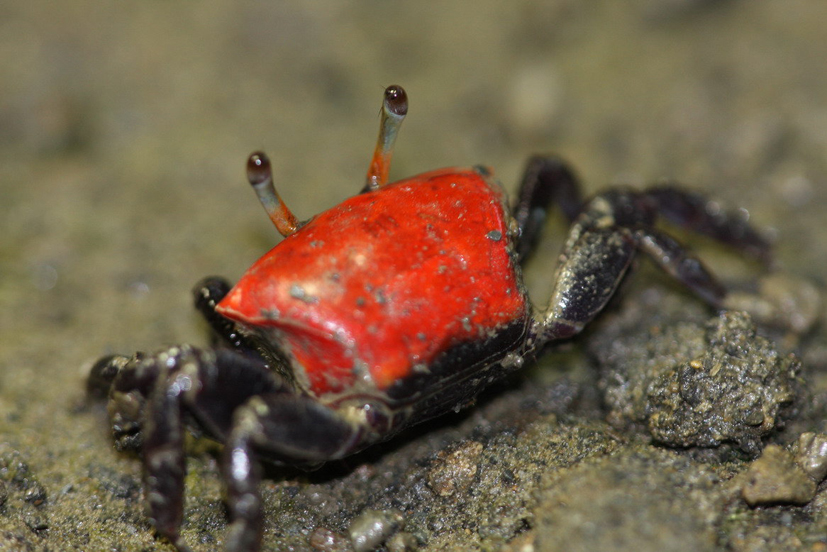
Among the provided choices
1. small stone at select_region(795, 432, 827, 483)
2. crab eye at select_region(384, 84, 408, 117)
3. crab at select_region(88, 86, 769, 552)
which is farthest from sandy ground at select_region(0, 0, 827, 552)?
crab eye at select_region(384, 84, 408, 117)

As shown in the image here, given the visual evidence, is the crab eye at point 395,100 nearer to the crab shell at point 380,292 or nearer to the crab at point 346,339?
the crab at point 346,339

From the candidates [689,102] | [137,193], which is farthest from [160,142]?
[689,102]

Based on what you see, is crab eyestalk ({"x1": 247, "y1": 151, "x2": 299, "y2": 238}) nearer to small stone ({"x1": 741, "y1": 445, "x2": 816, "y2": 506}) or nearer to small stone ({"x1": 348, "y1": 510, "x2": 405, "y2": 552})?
small stone ({"x1": 348, "y1": 510, "x2": 405, "y2": 552})

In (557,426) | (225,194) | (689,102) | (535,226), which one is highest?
(689,102)

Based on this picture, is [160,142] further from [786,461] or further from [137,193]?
[786,461]

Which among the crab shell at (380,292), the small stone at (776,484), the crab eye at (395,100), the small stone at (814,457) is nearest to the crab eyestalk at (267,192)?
the crab shell at (380,292)

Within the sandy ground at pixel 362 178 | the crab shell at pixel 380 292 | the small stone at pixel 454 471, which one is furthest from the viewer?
the small stone at pixel 454 471

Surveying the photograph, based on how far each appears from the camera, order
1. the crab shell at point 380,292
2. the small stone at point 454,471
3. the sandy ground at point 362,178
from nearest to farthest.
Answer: the crab shell at point 380,292 → the sandy ground at point 362,178 → the small stone at point 454,471
